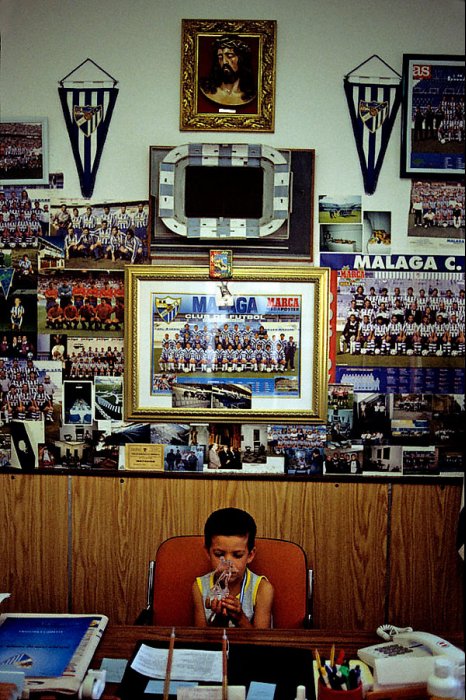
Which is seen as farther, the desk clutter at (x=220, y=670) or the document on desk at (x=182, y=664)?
the document on desk at (x=182, y=664)

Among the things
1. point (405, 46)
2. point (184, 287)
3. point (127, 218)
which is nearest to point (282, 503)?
point (184, 287)

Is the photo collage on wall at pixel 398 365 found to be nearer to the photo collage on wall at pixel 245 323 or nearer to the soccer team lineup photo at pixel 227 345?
the photo collage on wall at pixel 245 323

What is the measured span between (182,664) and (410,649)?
24.1 inches

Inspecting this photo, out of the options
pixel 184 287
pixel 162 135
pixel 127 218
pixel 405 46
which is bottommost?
pixel 184 287

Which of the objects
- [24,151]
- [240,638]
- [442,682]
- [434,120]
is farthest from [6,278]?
[442,682]

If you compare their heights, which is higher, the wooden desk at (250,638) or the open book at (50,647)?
the open book at (50,647)

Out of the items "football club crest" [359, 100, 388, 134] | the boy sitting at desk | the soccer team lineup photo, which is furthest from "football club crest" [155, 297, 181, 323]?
"football club crest" [359, 100, 388, 134]

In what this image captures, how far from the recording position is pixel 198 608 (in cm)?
233

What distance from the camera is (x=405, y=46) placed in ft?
9.95

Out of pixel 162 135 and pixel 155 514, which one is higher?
pixel 162 135

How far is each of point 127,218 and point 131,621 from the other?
184 centimetres

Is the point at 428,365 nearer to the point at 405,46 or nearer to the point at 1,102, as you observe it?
the point at 405,46

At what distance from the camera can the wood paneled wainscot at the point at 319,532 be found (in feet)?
10.1

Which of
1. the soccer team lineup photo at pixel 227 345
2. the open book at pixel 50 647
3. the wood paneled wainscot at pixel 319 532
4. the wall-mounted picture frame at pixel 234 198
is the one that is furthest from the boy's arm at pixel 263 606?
the wall-mounted picture frame at pixel 234 198
